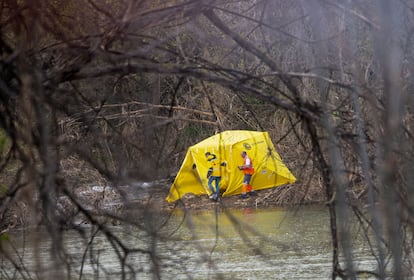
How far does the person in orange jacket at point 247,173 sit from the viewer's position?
992 inches

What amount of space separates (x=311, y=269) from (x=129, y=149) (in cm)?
857

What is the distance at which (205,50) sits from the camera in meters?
4.80

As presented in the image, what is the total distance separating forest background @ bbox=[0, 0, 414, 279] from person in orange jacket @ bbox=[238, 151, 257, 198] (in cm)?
2009

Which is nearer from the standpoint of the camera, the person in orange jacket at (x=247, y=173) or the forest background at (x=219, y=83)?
the forest background at (x=219, y=83)

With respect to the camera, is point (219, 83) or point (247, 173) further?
point (247, 173)

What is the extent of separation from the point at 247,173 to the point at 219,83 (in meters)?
21.5

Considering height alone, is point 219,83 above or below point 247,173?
above

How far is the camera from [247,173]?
83.0 ft

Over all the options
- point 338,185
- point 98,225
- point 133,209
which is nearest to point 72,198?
point 98,225

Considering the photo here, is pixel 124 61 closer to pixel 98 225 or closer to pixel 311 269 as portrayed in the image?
pixel 98 225

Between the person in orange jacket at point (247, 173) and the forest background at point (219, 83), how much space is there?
20094 millimetres

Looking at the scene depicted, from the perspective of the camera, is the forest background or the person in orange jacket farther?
the person in orange jacket

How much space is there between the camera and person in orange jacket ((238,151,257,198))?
25203mm

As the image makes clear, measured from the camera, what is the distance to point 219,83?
386cm
